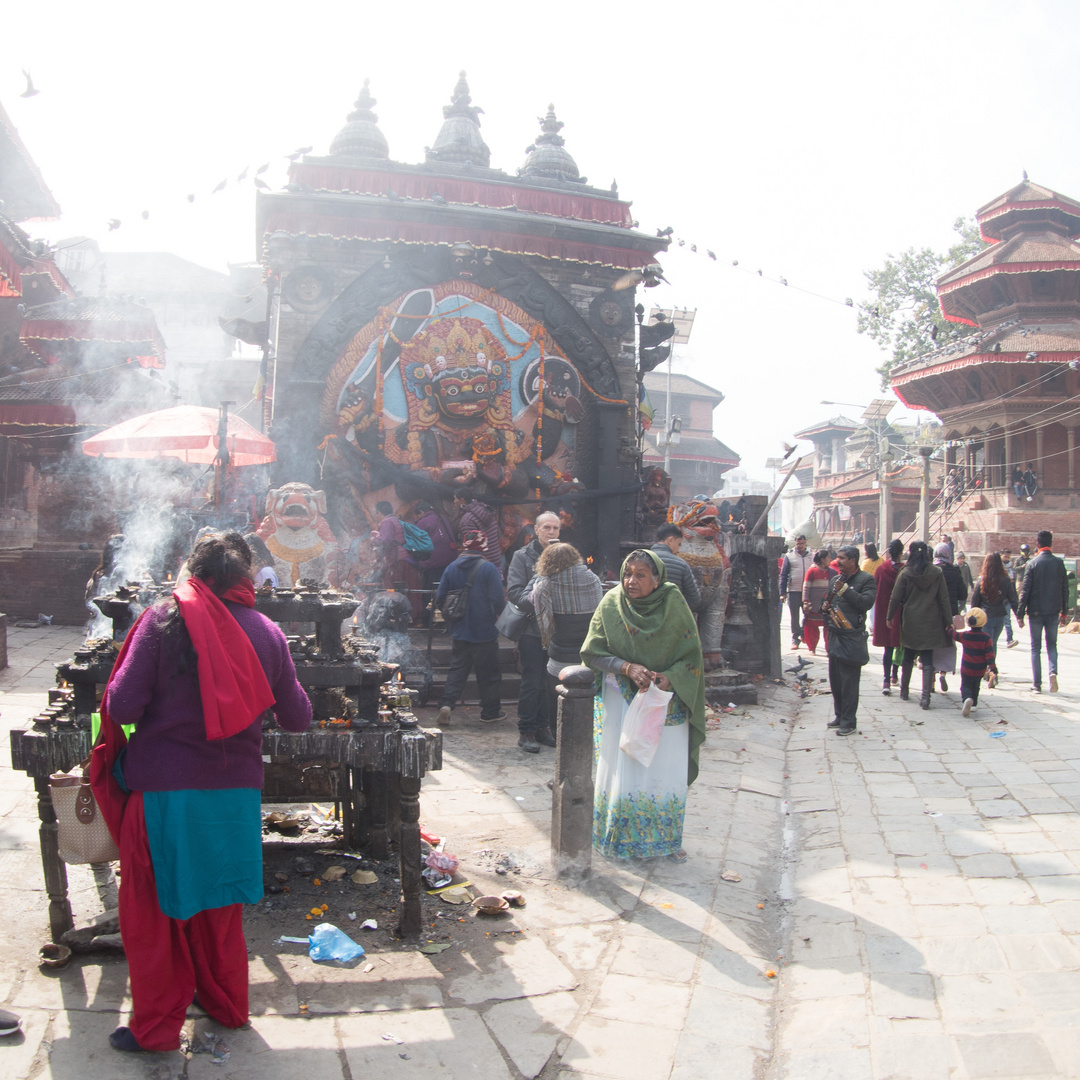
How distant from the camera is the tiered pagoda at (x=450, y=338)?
40.4ft

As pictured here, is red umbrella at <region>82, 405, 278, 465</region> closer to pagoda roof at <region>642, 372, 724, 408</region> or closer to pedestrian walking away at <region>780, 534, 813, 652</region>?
pedestrian walking away at <region>780, 534, 813, 652</region>

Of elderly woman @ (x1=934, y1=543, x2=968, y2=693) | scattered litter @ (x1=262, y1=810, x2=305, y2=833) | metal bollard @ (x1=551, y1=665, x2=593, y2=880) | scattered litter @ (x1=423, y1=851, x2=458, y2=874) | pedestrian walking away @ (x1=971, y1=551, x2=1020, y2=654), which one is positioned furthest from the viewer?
pedestrian walking away @ (x1=971, y1=551, x2=1020, y2=654)

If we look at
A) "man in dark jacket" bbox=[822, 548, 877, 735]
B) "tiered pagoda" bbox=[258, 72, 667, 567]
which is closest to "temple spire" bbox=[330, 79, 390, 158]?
"tiered pagoda" bbox=[258, 72, 667, 567]

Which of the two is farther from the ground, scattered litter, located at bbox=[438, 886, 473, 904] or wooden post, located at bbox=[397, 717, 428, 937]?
wooden post, located at bbox=[397, 717, 428, 937]

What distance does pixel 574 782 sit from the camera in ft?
15.5

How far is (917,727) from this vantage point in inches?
332

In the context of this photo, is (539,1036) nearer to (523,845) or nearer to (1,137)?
(523,845)

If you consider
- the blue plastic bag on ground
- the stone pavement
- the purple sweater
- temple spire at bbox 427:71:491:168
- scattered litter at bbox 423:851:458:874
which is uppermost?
temple spire at bbox 427:71:491:168

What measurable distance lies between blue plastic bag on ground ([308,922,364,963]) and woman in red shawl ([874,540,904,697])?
759 cm

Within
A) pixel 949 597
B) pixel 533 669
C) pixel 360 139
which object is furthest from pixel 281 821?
pixel 360 139

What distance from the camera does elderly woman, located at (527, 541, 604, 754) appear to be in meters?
6.64

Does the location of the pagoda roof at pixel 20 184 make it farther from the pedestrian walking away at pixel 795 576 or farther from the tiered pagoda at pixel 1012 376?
the tiered pagoda at pixel 1012 376

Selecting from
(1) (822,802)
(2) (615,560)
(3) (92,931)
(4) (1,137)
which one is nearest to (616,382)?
(2) (615,560)

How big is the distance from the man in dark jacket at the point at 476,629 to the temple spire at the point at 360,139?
8737 millimetres
